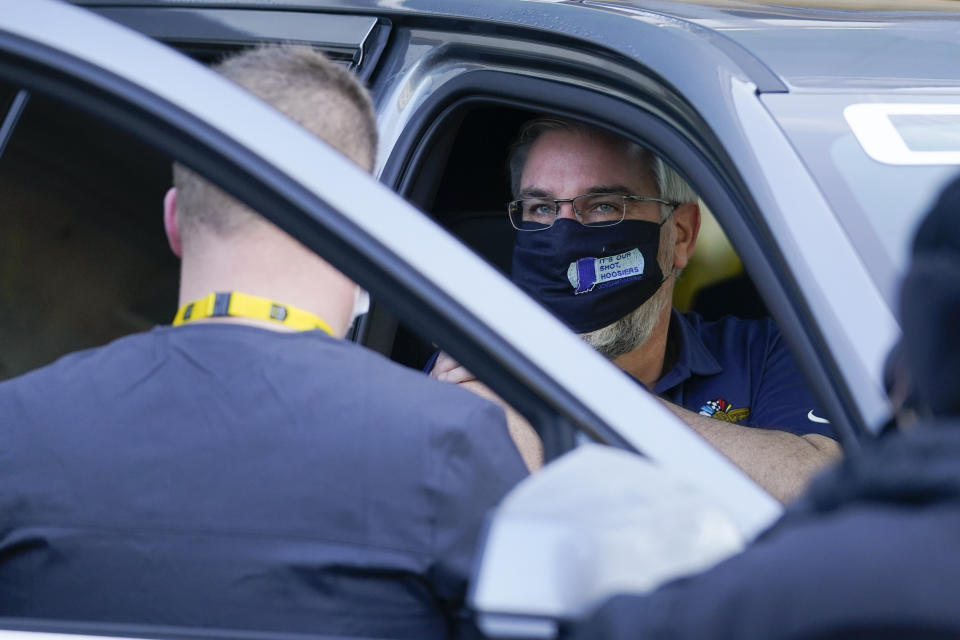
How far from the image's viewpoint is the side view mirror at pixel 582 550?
2.86 ft

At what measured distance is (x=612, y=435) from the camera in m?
1.10

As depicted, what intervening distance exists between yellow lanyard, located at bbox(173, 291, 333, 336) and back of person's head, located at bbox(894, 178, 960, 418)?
2.64ft

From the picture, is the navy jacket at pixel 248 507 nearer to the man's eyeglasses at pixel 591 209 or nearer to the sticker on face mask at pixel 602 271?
the sticker on face mask at pixel 602 271

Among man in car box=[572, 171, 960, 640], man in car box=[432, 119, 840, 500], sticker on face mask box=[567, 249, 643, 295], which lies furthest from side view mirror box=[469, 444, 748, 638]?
sticker on face mask box=[567, 249, 643, 295]

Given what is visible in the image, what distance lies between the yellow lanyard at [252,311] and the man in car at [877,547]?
0.71 m

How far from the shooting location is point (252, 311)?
143 cm

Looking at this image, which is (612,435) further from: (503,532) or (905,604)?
(905,604)

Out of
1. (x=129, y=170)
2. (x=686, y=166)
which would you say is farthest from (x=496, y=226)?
(x=686, y=166)

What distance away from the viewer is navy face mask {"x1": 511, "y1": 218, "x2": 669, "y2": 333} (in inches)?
96.2

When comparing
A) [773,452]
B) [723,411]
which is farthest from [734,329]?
[773,452]

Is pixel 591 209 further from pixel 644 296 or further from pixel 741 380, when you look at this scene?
pixel 741 380

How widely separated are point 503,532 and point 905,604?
314mm

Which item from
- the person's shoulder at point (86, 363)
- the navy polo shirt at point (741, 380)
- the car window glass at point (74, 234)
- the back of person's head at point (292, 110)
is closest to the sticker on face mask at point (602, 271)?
the navy polo shirt at point (741, 380)

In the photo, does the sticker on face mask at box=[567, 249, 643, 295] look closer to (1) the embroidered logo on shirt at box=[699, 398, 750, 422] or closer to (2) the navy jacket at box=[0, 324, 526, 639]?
(1) the embroidered logo on shirt at box=[699, 398, 750, 422]
